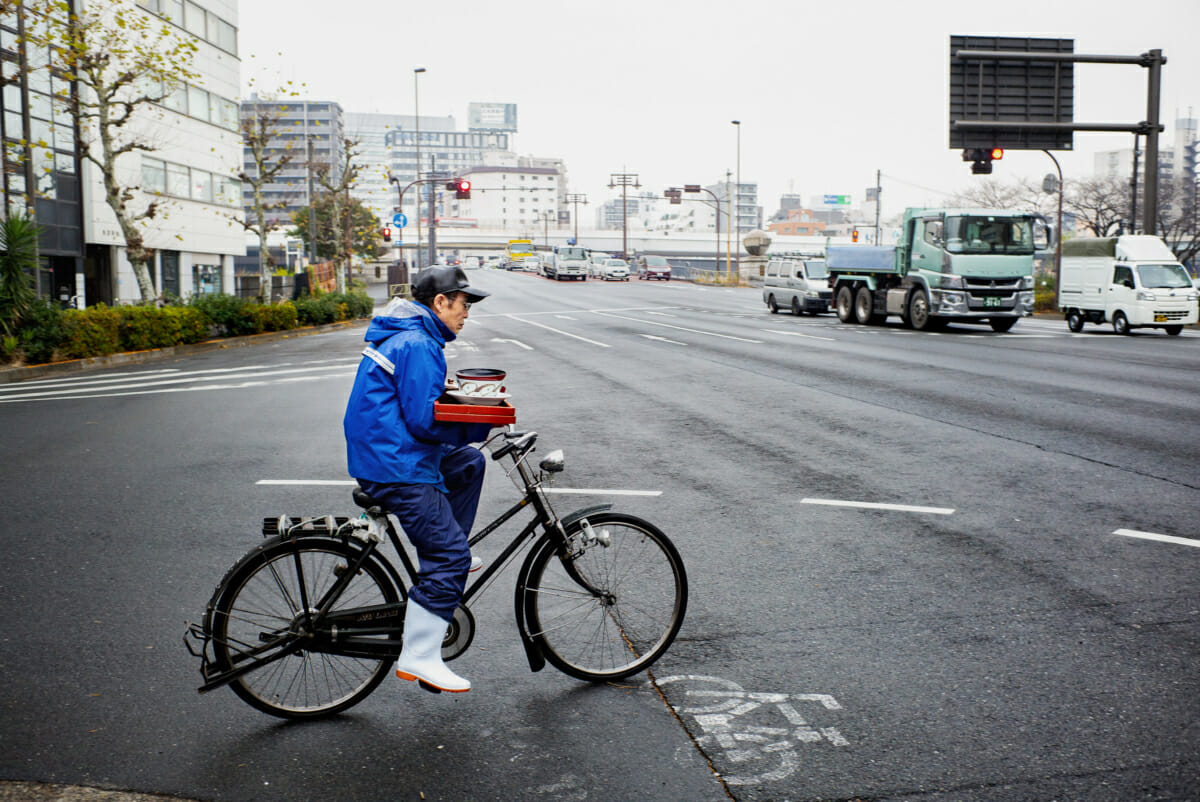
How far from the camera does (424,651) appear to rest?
4.00 metres

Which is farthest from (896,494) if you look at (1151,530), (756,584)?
(756,584)

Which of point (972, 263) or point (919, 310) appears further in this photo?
point (919, 310)

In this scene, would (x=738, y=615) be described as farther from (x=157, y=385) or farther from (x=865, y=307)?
(x=865, y=307)

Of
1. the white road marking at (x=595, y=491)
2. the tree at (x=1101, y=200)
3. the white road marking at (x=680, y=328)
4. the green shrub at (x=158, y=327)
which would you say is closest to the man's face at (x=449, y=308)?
the white road marking at (x=595, y=491)

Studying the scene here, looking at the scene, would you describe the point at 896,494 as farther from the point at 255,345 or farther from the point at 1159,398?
the point at 255,345

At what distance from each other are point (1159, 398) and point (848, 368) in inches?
200

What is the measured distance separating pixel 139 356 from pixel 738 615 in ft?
65.8

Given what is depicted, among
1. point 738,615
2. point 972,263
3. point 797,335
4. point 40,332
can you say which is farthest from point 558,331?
point 738,615

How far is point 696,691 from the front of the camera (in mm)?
4250

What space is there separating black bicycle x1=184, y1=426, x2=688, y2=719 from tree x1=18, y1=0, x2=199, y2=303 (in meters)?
22.0

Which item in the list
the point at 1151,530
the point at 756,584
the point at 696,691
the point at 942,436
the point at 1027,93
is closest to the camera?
the point at 696,691

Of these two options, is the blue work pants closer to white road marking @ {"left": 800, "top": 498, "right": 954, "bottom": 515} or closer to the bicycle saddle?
the bicycle saddle

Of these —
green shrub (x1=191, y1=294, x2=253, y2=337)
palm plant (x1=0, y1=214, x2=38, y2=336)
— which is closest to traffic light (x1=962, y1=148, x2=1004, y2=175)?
green shrub (x1=191, y1=294, x2=253, y2=337)

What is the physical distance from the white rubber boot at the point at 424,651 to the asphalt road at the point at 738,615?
6.7 inches
